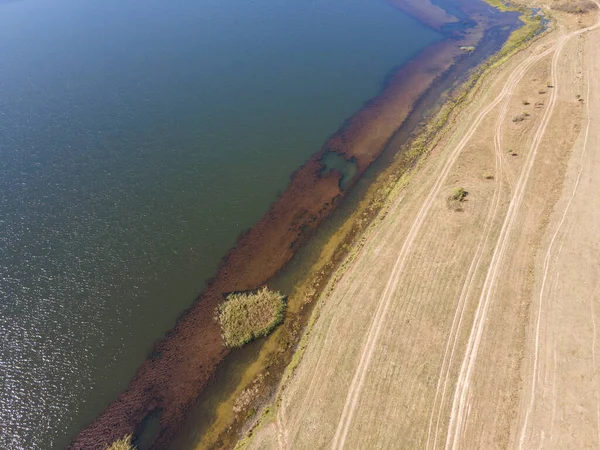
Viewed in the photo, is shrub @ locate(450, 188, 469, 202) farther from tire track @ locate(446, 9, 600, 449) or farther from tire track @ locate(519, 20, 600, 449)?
tire track @ locate(519, 20, 600, 449)

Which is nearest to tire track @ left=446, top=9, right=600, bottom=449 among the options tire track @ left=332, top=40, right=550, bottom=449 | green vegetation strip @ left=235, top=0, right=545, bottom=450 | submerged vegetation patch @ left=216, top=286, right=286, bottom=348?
green vegetation strip @ left=235, top=0, right=545, bottom=450

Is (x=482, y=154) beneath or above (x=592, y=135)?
beneath

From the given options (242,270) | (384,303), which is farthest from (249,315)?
(384,303)

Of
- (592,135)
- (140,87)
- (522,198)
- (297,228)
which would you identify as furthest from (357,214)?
(140,87)

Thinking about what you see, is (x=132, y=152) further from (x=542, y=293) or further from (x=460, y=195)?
(x=542, y=293)

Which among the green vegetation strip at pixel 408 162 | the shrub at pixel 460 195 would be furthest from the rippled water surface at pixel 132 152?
the shrub at pixel 460 195

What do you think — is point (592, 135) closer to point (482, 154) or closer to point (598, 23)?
point (482, 154)
